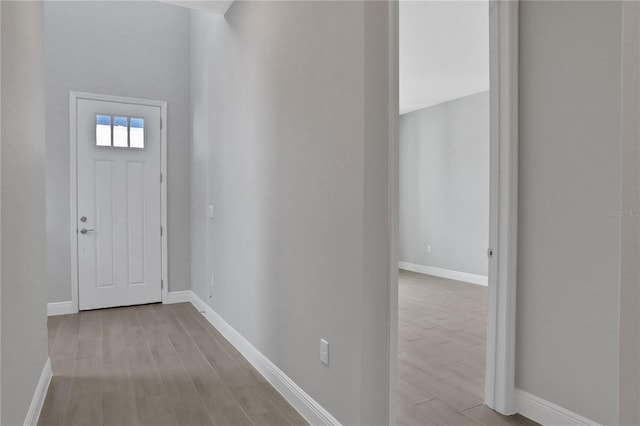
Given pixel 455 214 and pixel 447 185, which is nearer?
pixel 455 214

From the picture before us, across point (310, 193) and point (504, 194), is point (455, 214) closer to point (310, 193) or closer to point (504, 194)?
point (504, 194)

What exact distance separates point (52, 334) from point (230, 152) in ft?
7.70

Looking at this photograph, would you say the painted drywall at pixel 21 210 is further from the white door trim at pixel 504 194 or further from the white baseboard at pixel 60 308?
the white door trim at pixel 504 194

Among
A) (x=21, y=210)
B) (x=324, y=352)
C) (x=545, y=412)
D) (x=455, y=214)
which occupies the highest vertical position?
(x=21, y=210)

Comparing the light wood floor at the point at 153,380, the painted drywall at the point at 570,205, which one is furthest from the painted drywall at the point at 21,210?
the painted drywall at the point at 570,205

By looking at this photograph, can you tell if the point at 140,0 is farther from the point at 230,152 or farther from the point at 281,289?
the point at 281,289

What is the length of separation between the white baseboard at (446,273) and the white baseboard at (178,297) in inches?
165

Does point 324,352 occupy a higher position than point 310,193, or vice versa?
point 310,193

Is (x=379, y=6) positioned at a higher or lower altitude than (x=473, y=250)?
higher

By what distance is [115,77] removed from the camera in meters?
4.78

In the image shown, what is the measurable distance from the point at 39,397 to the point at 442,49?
15.6ft

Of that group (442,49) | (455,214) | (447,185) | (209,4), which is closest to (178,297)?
(209,4)

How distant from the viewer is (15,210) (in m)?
1.83

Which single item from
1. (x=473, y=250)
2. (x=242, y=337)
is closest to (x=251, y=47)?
(x=242, y=337)
